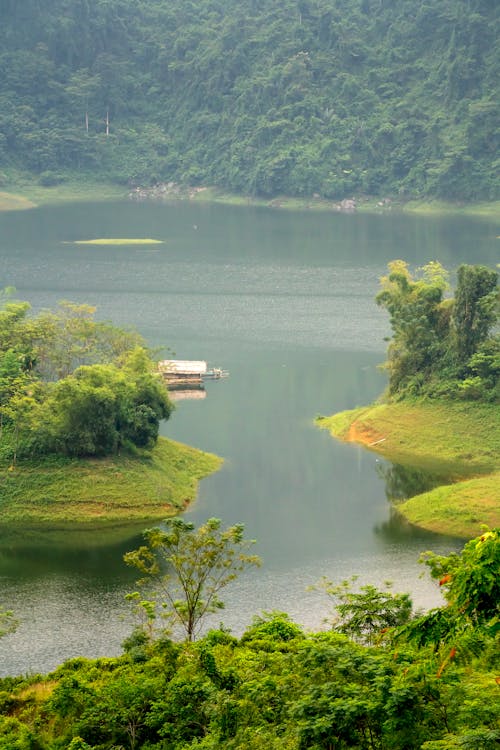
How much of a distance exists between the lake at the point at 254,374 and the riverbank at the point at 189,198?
290 inches

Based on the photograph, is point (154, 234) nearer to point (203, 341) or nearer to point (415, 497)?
point (203, 341)

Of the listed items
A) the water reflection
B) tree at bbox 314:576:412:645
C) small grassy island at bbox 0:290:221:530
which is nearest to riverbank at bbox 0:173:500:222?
the water reflection

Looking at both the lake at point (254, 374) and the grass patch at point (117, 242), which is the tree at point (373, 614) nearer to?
the lake at point (254, 374)

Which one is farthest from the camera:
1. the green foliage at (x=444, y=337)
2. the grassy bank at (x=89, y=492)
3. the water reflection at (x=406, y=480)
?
the green foliage at (x=444, y=337)

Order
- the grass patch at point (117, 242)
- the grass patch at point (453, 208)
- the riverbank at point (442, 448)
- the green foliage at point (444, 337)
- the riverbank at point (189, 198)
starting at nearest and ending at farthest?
the riverbank at point (442, 448), the green foliage at point (444, 337), the grass patch at point (117, 242), the grass patch at point (453, 208), the riverbank at point (189, 198)

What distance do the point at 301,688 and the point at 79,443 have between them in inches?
1132

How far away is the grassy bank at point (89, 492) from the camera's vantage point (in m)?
46.9

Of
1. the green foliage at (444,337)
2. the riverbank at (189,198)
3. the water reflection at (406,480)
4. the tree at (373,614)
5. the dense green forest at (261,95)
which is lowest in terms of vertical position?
the water reflection at (406,480)

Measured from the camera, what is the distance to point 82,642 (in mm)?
35750

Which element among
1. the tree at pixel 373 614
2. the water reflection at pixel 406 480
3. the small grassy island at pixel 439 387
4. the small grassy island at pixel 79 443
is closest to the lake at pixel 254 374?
the water reflection at pixel 406 480

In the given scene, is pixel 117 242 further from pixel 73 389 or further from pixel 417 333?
pixel 73 389

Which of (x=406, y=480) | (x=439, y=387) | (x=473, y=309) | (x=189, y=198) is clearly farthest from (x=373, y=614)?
(x=189, y=198)

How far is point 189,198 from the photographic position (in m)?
169

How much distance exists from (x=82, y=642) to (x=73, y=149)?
145 m
